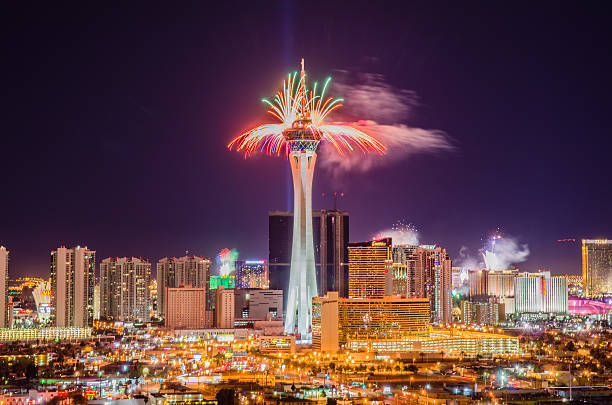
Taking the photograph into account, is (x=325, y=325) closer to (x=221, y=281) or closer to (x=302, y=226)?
(x=302, y=226)

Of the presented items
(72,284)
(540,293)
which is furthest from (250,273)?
(540,293)

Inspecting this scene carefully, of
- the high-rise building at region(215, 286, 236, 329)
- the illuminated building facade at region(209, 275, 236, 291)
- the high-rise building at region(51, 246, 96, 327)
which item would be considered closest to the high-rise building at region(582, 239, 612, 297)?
the illuminated building facade at region(209, 275, 236, 291)

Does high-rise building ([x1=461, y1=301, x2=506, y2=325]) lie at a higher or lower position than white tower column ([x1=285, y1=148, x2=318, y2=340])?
lower

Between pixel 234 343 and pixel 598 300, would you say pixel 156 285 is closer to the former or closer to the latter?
pixel 234 343

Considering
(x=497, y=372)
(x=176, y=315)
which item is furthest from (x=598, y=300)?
(x=497, y=372)

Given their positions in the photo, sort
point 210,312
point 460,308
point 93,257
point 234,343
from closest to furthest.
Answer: point 234,343
point 93,257
point 210,312
point 460,308

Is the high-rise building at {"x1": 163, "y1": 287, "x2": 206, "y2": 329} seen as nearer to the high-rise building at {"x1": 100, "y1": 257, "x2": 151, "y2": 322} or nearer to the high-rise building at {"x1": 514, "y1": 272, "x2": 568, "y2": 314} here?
the high-rise building at {"x1": 100, "y1": 257, "x2": 151, "y2": 322}

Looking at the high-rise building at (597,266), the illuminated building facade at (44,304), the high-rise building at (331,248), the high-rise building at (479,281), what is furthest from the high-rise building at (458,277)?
the illuminated building facade at (44,304)
